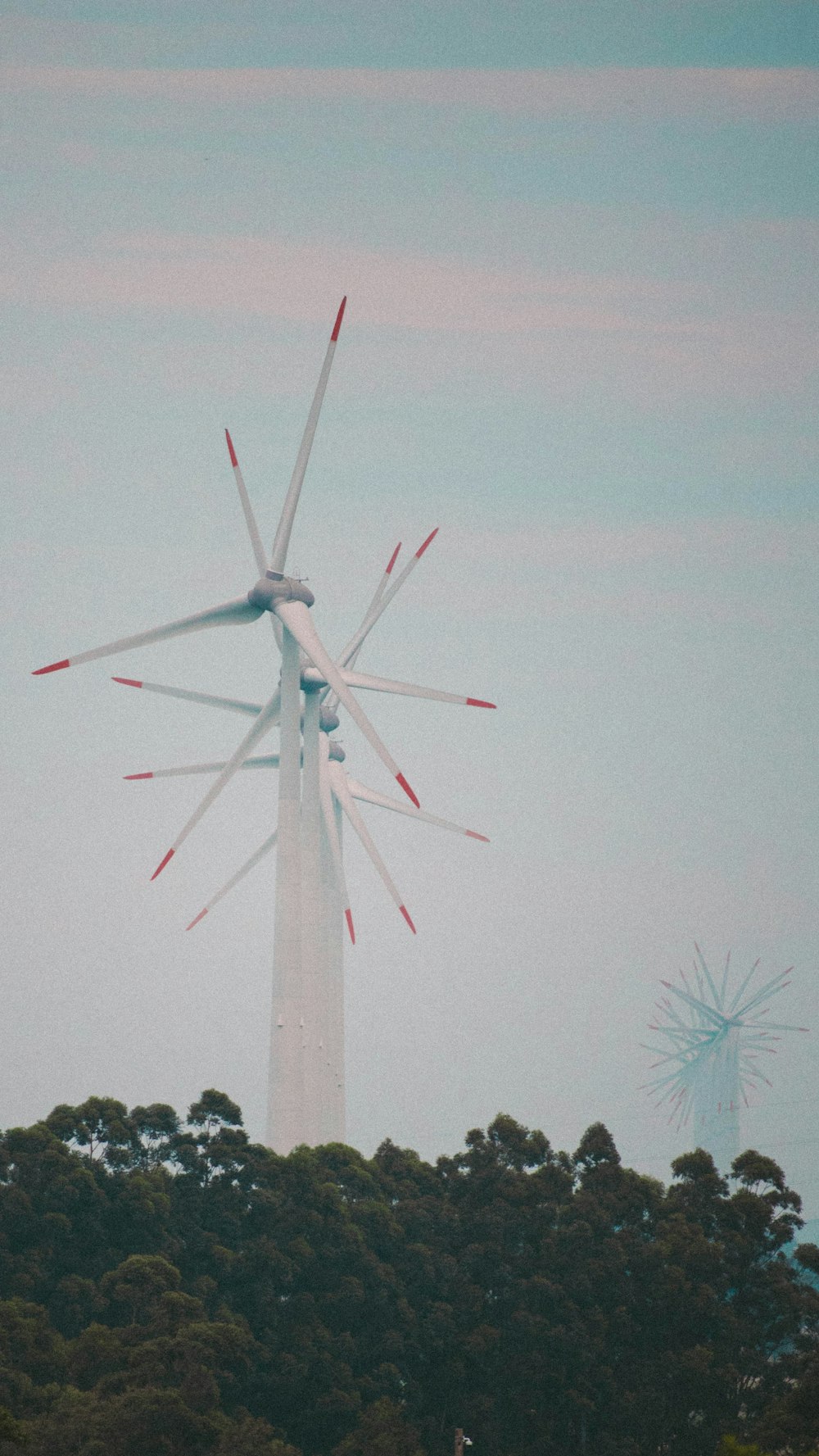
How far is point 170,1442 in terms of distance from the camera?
192ft

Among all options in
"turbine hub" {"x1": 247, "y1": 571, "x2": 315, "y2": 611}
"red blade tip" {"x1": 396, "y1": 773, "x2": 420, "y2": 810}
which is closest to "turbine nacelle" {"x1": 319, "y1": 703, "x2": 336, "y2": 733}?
"turbine hub" {"x1": 247, "y1": 571, "x2": 315, "y2": 611}

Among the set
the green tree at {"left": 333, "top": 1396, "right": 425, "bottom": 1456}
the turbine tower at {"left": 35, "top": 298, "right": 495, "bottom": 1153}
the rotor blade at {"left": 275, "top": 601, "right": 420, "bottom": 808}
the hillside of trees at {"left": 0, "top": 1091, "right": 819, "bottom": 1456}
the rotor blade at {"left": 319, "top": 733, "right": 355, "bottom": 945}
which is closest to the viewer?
the green tree at {"left": 333, "top": 1396, "right": 425, "bottom": 1456}

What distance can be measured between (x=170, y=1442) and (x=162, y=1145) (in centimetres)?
2361

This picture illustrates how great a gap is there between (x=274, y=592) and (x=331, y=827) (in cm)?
2317

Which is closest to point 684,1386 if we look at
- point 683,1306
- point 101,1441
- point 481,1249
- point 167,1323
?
point 683,1306

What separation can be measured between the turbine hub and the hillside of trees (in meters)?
28.3

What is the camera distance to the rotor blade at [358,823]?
9876 cm

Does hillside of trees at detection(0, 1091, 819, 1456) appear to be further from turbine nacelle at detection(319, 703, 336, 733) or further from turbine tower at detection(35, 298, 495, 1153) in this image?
turbine nacelle at detection(319, 703, 336, 733)

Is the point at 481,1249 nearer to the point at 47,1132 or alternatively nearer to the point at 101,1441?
the point at 47,1132

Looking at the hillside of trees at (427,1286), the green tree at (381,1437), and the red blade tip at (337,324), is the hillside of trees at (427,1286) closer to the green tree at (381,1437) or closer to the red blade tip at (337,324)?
the green tree at (381,1437)

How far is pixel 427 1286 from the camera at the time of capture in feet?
254

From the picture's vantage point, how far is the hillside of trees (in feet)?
228

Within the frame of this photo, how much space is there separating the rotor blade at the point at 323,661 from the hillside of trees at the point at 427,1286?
19.5 meters

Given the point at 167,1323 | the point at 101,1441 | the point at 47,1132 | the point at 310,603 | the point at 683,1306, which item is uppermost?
the point at 310,603
